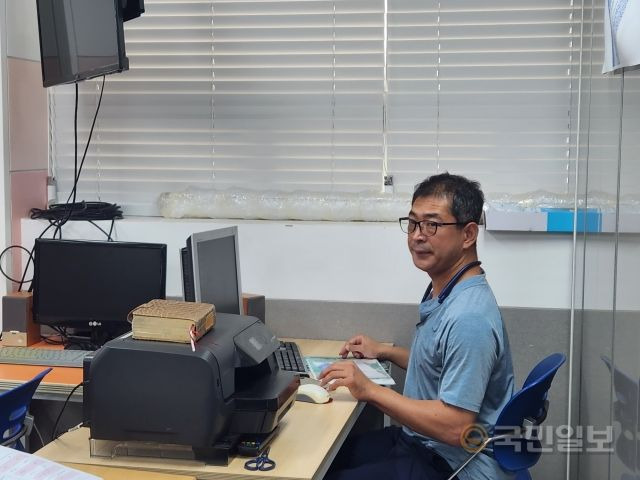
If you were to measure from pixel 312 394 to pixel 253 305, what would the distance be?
0.68m

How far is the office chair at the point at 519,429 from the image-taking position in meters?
2.19

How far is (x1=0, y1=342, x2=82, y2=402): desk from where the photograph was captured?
261 centimetres

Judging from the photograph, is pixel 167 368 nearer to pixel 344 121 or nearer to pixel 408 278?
pixel 408 278

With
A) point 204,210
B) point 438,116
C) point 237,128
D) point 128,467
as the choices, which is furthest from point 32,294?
point 438,116

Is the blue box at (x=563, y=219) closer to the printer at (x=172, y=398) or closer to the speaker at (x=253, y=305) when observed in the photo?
the speaker at (x=253, y=305)

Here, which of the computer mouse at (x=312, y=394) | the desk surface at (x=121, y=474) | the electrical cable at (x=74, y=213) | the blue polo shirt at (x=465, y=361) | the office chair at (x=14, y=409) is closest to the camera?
the desk surface at (x=121, y=474)

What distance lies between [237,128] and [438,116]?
2.74 ft

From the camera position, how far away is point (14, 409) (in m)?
2.34

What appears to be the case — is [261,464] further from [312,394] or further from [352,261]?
[352,261]

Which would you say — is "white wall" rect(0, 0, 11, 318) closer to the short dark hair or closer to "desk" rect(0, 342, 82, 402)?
"desk" rect(0, 342, 82, 402)

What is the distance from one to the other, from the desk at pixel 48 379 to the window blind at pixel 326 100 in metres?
0.96

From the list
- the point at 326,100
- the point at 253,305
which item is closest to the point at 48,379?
the point at 253,305

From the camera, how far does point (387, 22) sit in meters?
3.34

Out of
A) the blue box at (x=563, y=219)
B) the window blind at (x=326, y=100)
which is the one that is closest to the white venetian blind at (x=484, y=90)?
the window blind at (x=326, y=100)
